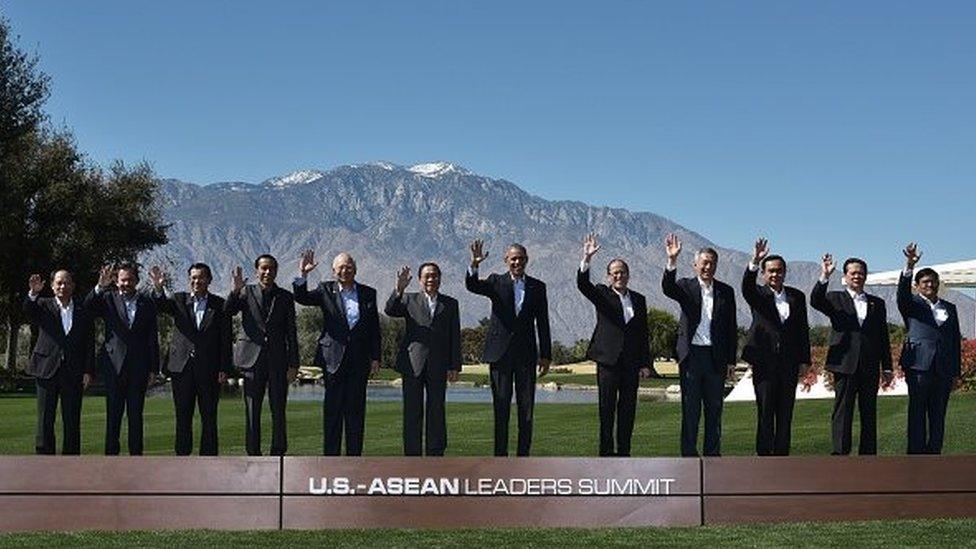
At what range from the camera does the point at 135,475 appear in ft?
34.8

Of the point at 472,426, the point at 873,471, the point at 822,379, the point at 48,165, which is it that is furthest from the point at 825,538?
the point at 48,165

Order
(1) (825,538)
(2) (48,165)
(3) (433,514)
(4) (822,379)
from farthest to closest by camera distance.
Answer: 1. (2) (48,165)
2. (4) (822,379)
3. (3) (433,514)
4. (1) (825,538)

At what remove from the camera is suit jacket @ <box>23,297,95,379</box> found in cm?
1230

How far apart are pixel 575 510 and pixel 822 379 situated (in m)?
25.9

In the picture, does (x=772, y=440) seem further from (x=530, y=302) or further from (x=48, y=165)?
(x=48, y=165)

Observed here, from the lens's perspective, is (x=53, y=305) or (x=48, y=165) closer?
(x=53, y=305)

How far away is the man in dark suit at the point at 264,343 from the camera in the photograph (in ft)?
40.2

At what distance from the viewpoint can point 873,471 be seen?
11.1 metres

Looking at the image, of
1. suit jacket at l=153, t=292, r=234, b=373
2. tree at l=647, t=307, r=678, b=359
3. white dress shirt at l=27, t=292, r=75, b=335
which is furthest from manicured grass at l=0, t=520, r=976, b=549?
tree at l=647, t=307, r=678, b=359

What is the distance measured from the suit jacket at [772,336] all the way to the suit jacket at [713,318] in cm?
20

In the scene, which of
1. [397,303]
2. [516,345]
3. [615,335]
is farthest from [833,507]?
[397,303]

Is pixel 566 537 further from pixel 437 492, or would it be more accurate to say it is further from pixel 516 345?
pixel 516 345

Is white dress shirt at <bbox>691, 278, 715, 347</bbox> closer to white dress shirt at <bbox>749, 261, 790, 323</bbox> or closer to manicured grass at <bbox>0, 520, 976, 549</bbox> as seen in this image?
white dress shirt at <bbox>749, 261, 790, 323</bbox>

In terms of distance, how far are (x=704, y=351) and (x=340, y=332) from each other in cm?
336
